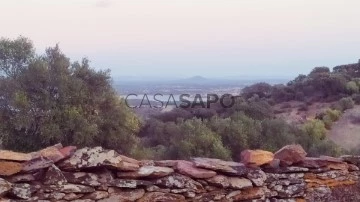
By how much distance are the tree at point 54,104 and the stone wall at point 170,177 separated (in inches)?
346

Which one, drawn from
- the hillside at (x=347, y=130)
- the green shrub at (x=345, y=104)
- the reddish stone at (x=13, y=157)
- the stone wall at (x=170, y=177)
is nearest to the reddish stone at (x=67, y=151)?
the stone wall at (x=170, y=177)

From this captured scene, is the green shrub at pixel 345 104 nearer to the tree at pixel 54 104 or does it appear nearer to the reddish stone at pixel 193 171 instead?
the tree at pixel 54 104

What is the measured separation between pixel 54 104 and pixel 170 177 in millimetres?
9553

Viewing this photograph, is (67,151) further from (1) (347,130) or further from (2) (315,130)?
(1) (347,130)

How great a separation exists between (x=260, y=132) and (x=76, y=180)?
16.4m

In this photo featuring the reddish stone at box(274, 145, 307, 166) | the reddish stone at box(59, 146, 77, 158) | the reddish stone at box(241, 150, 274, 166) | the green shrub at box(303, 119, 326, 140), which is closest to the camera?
the reddish stone at box(59, 146, 77, 158)

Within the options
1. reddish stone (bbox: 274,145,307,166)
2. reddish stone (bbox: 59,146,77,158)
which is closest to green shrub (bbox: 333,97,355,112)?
reddish stone (bbox: 274,145,307,166)

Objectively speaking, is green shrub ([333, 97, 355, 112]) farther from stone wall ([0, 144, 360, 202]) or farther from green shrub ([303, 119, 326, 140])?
stone wall ([0, 144, 360, 202])

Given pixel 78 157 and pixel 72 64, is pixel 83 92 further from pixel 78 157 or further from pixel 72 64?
pixel 78 157

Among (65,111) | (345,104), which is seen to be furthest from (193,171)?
(345,104)

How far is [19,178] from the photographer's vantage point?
204 inches

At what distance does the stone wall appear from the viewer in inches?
206

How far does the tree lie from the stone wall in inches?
346

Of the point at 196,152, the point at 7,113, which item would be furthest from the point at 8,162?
the point at 196,152
